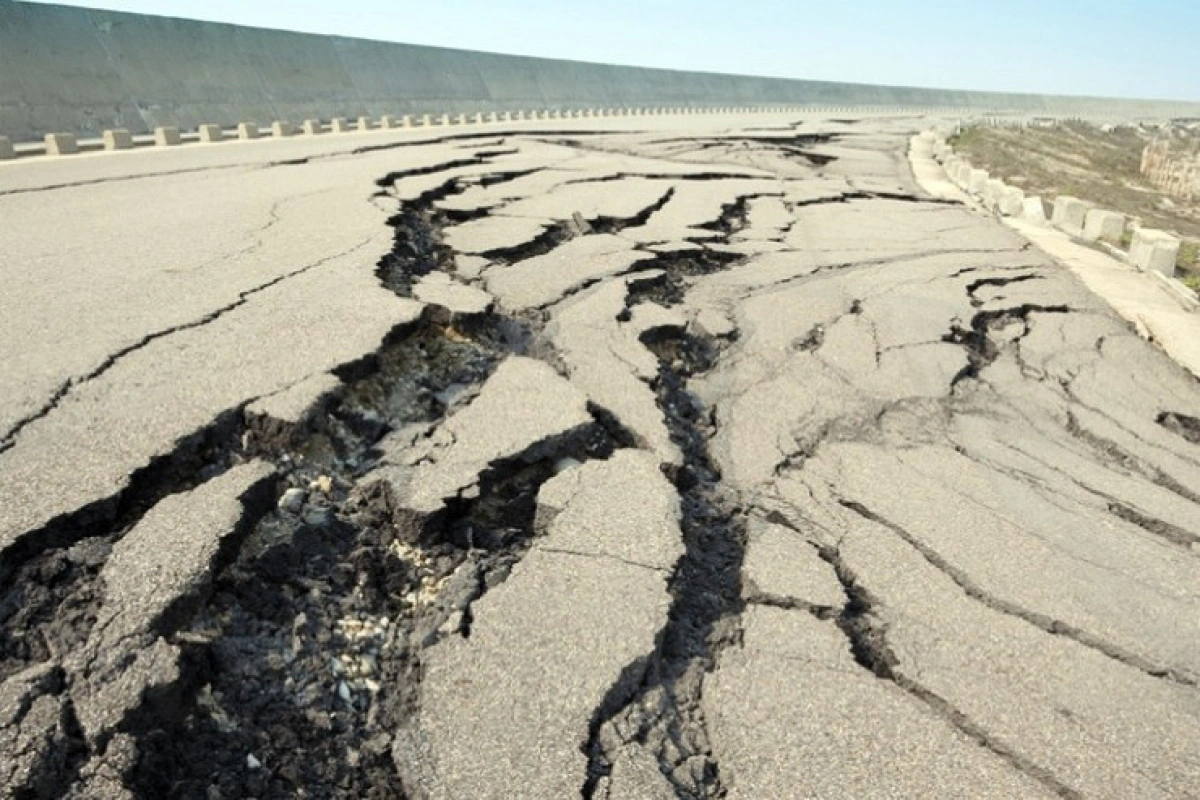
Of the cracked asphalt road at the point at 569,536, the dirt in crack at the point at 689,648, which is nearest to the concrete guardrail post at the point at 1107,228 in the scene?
the cracked asphalt road at the point at 569,536

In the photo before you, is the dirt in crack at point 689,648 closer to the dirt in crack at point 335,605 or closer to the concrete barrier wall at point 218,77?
the dirt in crack at point 335,605

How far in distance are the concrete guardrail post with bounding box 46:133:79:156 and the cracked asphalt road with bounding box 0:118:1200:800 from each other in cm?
663

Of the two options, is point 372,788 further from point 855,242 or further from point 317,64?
point 317,64

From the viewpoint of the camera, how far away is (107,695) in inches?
59.4

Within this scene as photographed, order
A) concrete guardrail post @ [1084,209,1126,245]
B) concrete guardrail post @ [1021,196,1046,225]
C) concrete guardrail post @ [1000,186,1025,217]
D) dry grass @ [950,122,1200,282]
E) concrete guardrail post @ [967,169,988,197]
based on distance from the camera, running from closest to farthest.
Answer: concrete guardrail post @ [1084,209,1126,245], concrete guardrail post @ [1021,196,1046,225], concrete guardrail post @ [1000,186,1025,217], concrete guardrail post @ [967,169,988,197], dry grass @ [950,122,1200,282]

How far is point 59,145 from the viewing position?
10.1 meters

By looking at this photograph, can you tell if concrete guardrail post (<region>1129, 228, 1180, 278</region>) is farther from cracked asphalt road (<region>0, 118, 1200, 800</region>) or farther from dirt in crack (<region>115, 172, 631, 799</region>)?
dirt in crack (<region>115, 172, 631, 799</region>)

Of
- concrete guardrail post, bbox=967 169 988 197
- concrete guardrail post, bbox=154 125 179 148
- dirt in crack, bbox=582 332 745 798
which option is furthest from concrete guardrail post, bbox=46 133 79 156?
concrete guardrail post, bbox=967 169 988 197

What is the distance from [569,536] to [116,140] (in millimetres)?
11375

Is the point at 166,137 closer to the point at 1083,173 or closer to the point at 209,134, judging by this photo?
the point at 209,134

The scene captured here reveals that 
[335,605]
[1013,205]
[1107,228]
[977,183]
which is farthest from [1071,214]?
[335,605]

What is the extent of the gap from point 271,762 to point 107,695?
12.6 inches

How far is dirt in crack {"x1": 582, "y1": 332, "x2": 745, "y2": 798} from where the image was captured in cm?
159

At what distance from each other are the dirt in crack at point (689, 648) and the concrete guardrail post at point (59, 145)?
10.3m
